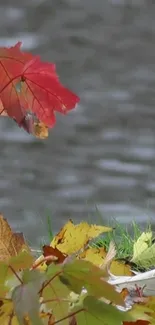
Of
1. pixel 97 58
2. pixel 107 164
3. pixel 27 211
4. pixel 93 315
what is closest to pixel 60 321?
pixel 93 315

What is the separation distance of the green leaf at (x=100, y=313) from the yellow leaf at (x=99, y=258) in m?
0.27

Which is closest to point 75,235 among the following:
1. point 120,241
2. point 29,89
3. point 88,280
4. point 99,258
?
point 99,258

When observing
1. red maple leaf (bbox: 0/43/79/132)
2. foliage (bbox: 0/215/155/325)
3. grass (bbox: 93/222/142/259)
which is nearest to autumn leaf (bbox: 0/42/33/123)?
red maple leaf (bbox: 0/43/79/132)

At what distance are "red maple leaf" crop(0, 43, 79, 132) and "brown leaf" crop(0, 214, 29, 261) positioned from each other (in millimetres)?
95

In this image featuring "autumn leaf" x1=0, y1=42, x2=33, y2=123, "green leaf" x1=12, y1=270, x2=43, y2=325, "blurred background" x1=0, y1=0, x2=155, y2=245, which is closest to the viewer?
"green leaf" x1=12, y1=270, x2=43, y2=325

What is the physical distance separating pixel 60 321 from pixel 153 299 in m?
0.17

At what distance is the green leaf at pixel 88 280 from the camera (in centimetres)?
57

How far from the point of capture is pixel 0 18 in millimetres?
7035

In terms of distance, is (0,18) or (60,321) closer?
(60,321)

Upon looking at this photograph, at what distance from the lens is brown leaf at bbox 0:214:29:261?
2.57 ft

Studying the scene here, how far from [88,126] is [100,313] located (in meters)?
5.12

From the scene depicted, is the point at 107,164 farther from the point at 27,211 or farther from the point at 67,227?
the point at 67,227

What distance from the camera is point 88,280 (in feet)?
1.88

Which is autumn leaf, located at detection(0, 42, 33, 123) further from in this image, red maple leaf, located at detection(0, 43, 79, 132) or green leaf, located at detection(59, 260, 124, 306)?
green leaf, located at detection(59, 260, 124, 306)
